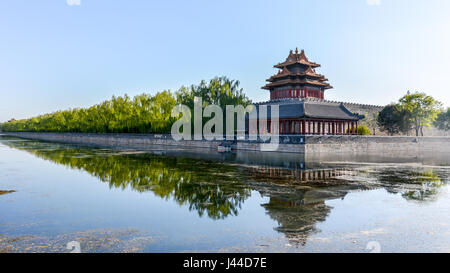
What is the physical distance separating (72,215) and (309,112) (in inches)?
1269

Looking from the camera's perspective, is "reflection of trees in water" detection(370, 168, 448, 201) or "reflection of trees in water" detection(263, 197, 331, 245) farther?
"reflection of trees in water" detection(370, 168, 448, 201)

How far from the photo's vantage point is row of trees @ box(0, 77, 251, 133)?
44906 millimetres

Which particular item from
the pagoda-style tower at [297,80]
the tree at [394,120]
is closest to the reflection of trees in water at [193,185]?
the pagoda-style tower at [297,80]

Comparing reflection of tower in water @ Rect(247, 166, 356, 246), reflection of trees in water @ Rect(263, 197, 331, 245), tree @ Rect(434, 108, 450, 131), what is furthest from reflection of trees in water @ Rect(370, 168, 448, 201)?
tree @ Rect(434, 108, 450, 131)

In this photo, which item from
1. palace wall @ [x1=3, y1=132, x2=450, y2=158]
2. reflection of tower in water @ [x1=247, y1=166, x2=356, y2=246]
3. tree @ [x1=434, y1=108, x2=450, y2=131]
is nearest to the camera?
reflection of tower in water @ [x1=247, y1=166, x2=356, y2=246]

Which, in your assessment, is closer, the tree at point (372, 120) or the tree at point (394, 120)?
the tree at point (394, 120)

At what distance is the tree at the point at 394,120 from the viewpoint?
4553 cm

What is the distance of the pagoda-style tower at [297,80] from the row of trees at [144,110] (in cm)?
516

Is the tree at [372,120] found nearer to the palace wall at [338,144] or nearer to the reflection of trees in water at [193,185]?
the palace wall at [338,144]

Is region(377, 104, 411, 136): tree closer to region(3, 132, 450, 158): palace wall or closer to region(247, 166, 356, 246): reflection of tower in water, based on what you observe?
region(3, 132, 450, 158): palace wall

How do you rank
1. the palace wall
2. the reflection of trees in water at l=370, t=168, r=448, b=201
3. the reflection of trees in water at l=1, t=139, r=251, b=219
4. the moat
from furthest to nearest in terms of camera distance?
1. the palace wall
2. the reflection of trees in water at l=370, t=168, r=448, b=201
3. the reflection of trees in water at l=1, t=139, r=251, b=219
4. the moat

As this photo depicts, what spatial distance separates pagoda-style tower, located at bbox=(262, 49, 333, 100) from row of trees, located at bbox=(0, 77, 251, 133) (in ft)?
16.9

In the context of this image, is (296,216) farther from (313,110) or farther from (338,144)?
(313,110)
